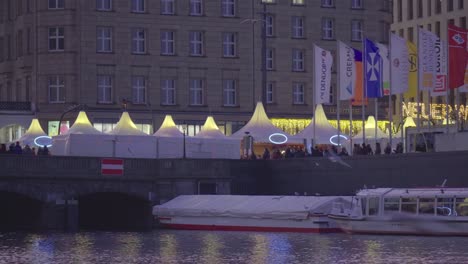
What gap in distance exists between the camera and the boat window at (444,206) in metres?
94.1

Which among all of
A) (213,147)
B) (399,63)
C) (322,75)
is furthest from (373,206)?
(213,147)

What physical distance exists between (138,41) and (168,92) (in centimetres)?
482

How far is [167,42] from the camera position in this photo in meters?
140

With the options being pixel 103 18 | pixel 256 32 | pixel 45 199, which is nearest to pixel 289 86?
pixel 256 32

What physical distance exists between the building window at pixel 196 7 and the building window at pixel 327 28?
1108 centimetres

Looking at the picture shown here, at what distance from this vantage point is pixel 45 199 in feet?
354

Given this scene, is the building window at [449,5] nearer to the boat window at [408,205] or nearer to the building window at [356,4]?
the building window at [356,4]

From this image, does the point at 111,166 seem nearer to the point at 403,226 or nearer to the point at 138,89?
the point at 403,226

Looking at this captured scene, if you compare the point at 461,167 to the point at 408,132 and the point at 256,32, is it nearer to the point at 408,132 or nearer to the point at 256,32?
the point at 408,132

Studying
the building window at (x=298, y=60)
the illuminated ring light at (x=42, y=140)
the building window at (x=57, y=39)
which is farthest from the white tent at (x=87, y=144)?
the building window at (x=298, y=60)

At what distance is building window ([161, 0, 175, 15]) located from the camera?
457 feet

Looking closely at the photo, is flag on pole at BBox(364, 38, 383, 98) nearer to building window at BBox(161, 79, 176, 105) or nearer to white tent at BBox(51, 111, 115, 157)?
white tent at BBox(51, 111, 115, 157)

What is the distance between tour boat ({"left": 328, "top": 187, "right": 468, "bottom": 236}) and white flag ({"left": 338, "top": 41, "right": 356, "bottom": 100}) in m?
12.7

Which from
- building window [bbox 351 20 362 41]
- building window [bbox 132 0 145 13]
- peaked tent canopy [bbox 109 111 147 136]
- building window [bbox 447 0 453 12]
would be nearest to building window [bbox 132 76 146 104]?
building window [bbox 132 0 145 13]
